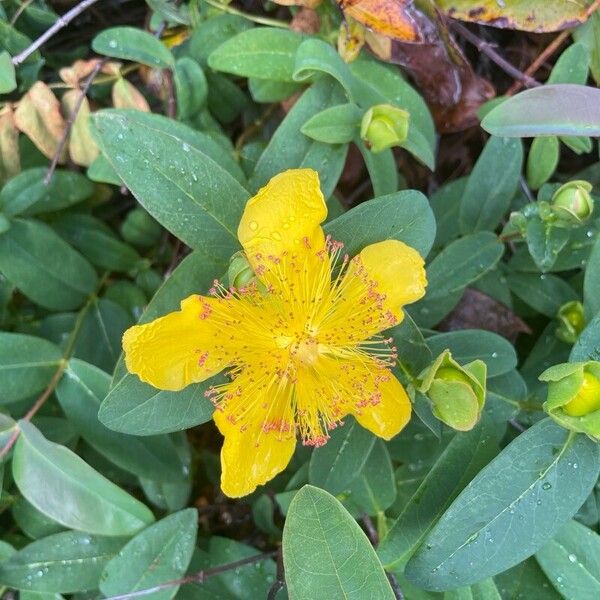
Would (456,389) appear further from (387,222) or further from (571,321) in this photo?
(571,321)

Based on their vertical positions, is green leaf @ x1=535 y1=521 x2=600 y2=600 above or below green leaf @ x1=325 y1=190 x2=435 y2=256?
below

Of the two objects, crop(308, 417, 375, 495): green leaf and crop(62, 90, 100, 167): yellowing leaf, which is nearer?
crop(308, 417, 375, 495): green leaf

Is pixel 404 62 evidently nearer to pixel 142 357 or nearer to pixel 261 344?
pixel 261 344

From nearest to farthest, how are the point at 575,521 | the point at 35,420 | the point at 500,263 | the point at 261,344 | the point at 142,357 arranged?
the point at 142,357 → the point at 261,344 → the point at 575,521 → the point at 35,420 → the point at 500,263

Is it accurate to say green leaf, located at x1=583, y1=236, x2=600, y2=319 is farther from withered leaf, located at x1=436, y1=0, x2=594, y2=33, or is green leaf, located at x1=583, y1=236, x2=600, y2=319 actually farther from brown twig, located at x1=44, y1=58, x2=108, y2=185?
brown twig, located at x1=44, y1=58, x2=108, y2=185

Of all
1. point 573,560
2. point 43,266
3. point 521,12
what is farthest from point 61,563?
point 521,12

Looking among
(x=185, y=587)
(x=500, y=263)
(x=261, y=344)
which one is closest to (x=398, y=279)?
(x=261, y=344)

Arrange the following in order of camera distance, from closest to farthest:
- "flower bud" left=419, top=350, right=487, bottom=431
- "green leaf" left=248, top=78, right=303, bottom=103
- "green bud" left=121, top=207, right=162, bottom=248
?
"flower bud" left=419, top=350, right=487, bottom=431 → "green leaf" left=248, top=78, right=303, bottom=103 → "green bud" left=121, top=207, right=162, bottom=248

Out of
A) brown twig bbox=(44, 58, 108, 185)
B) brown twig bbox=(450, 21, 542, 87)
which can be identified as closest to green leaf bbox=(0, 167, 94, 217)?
brown twig bbox=(44, 58, 108, 185)
